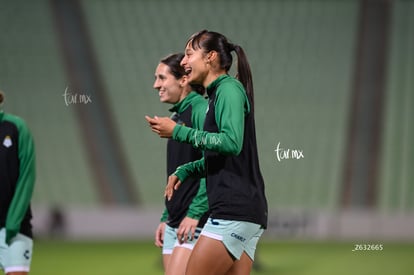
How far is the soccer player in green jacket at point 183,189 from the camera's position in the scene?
3986mm

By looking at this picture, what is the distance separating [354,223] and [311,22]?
13.2 feet

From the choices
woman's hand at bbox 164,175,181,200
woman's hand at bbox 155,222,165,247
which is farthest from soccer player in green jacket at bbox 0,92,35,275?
woman's hand at bbox 164,175,181,200

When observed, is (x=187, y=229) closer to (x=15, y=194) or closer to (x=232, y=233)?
(x=232, y=233)

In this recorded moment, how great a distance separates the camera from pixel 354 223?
13.5m

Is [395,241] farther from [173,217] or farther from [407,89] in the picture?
[173,217]

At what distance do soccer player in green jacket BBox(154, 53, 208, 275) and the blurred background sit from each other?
9.28 m

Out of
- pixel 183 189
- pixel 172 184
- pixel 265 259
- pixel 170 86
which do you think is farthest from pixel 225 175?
pixel 265 259

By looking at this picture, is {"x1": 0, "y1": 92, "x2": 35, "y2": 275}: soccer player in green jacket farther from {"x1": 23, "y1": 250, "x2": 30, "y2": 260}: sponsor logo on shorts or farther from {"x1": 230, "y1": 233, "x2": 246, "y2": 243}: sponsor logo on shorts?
{"x1": 230, "y1": 233, "x2": 246, "y2": 243}: sponsor logo on shorts

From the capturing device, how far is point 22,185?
4.41 metres

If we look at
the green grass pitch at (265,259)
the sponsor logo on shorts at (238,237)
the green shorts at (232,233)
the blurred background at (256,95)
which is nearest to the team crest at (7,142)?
the green shorts at (232,233)

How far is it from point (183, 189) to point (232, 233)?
1095 millimetres

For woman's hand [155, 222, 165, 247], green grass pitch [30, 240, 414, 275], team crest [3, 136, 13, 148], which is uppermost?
team crest [3, 136, 13, 148]

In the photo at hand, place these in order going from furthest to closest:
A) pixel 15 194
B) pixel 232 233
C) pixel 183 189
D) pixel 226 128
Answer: pixel 15 194
pixel 183 189
pixel 232 233
pixel 226 128

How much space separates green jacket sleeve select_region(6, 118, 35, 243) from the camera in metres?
4.34
